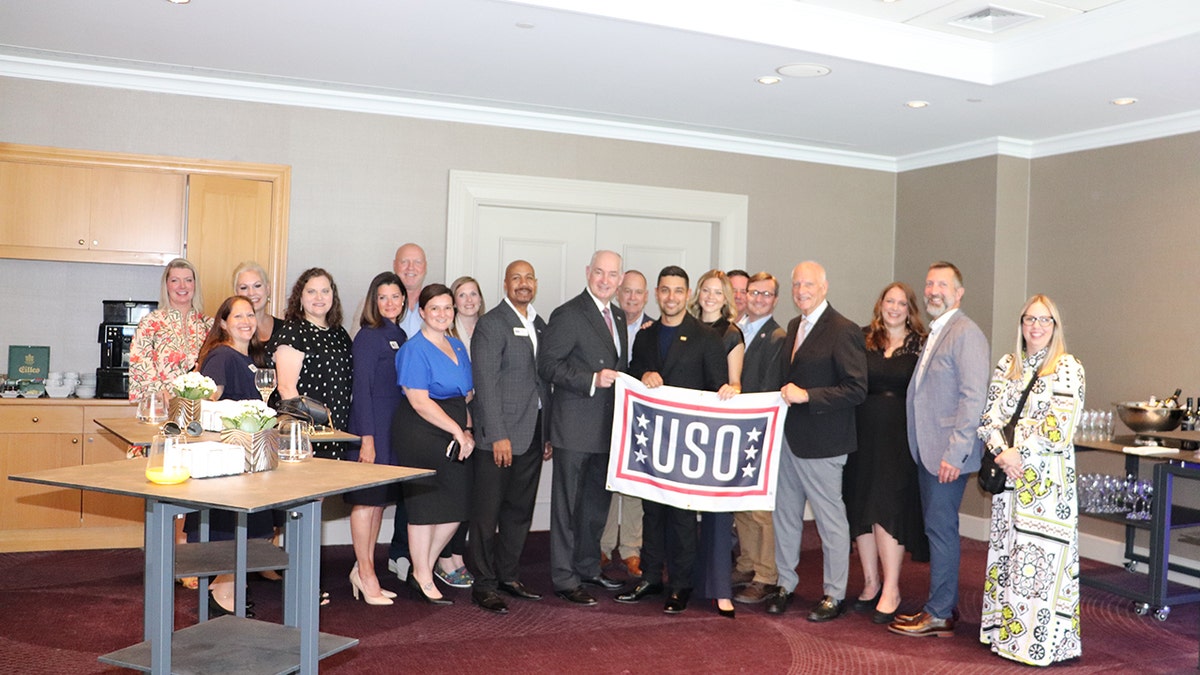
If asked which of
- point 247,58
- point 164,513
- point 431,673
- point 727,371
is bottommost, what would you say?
point 431,673

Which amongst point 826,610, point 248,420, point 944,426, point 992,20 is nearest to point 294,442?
point 248,420

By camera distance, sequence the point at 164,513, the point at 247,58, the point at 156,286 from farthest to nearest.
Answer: the point at 156,286 → the point at 247,58 → the point at 164,513

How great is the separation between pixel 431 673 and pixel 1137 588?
3941mm

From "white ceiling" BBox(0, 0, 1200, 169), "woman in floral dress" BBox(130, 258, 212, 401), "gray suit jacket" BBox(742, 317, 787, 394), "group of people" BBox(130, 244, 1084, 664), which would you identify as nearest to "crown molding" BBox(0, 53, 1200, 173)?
"white ceiling" BBox(0, 0, 1200, 169)

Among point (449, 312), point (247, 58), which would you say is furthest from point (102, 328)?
point (449, 312)

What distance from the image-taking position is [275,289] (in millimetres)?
6223

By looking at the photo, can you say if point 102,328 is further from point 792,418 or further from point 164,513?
point 792,418

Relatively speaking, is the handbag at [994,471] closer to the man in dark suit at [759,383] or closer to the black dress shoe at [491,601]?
the man in dark suit at [759,383]

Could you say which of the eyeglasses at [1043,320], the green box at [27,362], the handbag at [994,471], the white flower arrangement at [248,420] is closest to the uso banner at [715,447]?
the handbag at [994,471]

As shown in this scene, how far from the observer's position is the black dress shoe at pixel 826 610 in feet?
16.1

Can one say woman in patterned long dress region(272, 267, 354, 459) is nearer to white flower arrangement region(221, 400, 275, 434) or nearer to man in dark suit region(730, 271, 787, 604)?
white flower arrangement region(221, 400, 275, 434)

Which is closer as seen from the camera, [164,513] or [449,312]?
[164,513]

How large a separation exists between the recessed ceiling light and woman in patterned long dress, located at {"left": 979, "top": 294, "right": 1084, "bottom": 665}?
1657 mm

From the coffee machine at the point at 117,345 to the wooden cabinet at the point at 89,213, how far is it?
28 cm
